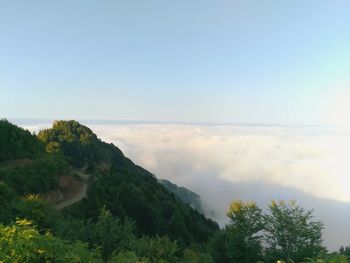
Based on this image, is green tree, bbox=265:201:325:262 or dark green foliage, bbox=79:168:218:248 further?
dark green foliage, bbox=79:168:218:248

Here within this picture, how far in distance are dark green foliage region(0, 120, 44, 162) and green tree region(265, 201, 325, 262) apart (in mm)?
57127

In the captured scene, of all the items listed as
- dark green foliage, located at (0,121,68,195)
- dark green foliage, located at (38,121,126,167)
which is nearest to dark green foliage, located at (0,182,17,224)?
dark green foliage, located at (0,121,68,195)

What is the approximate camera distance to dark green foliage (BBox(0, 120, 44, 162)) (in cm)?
8169

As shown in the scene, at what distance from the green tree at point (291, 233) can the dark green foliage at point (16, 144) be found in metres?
57.1

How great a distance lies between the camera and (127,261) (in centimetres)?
1850

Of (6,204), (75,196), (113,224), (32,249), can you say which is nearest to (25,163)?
(75,196)

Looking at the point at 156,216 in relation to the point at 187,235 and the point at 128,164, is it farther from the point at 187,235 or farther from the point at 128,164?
the point at 128,164

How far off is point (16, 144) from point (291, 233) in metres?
62.6

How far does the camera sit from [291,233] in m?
41.7

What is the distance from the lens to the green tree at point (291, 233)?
4047 cm

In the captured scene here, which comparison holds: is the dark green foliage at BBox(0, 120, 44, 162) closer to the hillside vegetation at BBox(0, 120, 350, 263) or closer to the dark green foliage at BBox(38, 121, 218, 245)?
the hillside vegetation at BBox(0, 120, 350, 263)

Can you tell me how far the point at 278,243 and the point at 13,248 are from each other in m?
33.7

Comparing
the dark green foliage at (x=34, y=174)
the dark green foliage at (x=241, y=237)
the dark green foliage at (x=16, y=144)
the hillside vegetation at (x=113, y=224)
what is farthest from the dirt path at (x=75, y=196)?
the dark green foliage at (x=241, y=237)

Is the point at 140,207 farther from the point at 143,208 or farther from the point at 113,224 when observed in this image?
the point at 113,224
